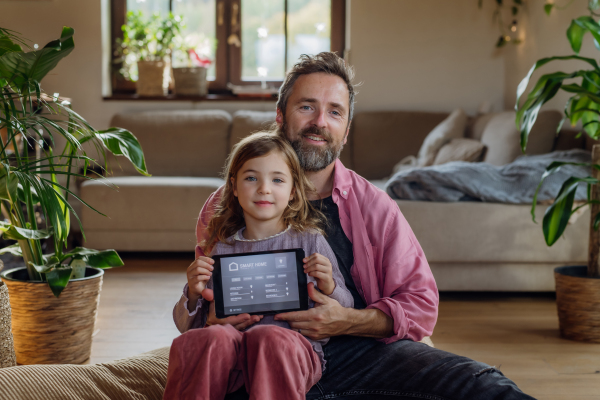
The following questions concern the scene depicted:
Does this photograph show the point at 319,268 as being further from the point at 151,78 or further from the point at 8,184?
the point at 151,78

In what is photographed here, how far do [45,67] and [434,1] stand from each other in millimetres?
3412

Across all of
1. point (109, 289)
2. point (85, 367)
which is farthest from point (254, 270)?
point (109, 289)

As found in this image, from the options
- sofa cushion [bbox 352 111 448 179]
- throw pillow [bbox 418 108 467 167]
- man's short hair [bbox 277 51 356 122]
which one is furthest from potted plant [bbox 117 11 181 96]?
man's short hair [bbox 277 51 356 122]

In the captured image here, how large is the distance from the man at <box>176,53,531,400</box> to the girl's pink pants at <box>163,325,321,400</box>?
9cm

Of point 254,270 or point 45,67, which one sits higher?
point 45,67

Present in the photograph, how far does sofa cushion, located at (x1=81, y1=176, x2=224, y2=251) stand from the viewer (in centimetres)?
339

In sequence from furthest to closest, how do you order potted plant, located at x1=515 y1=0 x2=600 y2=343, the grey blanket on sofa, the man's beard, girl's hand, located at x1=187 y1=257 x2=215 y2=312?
the grey blanket on sofa
potted plant, located at x1=515 y1=0 x2=600 y2=343
the man's beard
girl's hand, located at x1=187 y1=257 x2=215 y2=312

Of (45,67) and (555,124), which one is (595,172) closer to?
(555,124)

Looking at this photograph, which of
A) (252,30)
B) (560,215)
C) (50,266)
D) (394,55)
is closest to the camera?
(50,266)

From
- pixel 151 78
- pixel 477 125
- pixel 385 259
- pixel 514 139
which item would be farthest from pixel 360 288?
pixel 151 78

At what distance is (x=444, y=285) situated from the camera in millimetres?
2688

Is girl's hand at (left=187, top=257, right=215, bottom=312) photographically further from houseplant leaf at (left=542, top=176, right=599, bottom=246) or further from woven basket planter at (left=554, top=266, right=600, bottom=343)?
woven basket planter at (left=554, top=266, right=600, bottom=343)

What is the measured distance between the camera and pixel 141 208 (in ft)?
11.2

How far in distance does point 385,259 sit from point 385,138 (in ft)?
9.28
